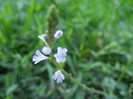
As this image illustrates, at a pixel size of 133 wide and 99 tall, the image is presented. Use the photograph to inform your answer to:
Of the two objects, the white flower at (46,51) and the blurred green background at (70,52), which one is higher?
the blurred green background at (70,52)

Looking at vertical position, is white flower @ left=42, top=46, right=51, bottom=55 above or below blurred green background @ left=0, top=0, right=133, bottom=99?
below

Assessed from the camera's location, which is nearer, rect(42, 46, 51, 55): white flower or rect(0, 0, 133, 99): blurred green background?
rect(42, 46, 51, 55): white flower

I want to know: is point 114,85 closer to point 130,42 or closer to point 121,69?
point 121,69

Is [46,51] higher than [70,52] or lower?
lower

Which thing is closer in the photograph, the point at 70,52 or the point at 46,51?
the point at 46,51

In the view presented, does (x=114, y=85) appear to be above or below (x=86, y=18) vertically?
below

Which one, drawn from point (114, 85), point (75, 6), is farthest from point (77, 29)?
point (114, 85)

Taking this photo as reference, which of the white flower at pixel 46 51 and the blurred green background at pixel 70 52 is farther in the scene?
the blurred green background at pixel 70 52

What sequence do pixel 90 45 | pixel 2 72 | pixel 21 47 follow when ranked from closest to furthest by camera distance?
pixel 2 72, pixel 21 47, pixel 90 45
